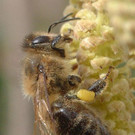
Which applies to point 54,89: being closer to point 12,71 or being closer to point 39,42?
point 39,42

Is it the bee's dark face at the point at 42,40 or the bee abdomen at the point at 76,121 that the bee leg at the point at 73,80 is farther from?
the bee's dark face at the point at 42,40

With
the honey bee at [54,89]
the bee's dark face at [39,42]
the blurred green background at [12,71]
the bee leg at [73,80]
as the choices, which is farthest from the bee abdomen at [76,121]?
the blurred green background at [12,71]

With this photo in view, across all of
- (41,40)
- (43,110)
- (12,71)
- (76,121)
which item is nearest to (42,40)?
(41,40)

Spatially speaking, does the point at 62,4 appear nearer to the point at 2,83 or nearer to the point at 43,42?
the point at 2,83

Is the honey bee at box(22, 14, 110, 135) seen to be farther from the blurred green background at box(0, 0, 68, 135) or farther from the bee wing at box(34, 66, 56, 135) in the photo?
the blurred green background at box(0, 0, 68, 135)

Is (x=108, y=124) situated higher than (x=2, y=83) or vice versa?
(x=108, y=124)

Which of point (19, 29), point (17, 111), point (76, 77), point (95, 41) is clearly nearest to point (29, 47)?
point (76, 77)

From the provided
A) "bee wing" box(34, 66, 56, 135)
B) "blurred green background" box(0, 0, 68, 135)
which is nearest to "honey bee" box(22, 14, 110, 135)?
"bee wing" box(34, 66, 56, 135)
